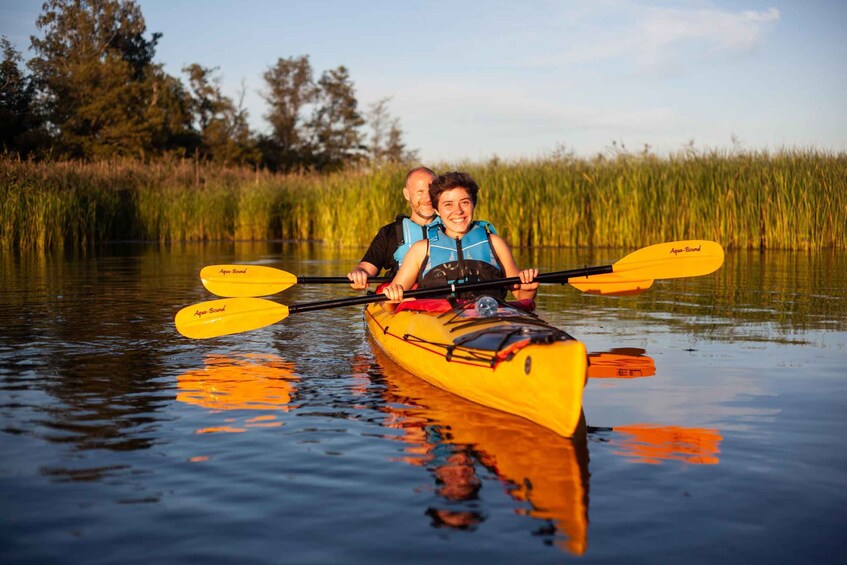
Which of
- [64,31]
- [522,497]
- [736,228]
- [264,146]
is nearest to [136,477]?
[522,497]

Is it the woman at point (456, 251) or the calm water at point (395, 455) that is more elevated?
the woman at point (456, 251)

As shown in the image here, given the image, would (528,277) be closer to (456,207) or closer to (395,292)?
(456,207)

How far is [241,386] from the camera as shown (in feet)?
18.2

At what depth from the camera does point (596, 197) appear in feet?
58.5

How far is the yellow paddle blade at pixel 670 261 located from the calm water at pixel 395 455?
0.51 metres

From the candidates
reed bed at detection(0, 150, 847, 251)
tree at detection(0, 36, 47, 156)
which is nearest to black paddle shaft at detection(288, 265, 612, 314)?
reed bed at detection(0, 150, 847, 251)

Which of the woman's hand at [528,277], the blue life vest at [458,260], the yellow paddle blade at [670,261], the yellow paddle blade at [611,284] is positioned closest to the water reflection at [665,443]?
the woman's hand at [528,277]

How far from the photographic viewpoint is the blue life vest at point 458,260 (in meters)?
6.12

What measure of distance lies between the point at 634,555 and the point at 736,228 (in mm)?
14174

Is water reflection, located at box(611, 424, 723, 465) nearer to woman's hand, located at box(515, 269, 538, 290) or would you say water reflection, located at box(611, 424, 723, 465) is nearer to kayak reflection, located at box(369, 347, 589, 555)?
kayak reflection, located at box(369, 347, 589, 555)

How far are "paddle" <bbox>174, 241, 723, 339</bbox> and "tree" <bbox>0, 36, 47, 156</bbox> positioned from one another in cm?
2919

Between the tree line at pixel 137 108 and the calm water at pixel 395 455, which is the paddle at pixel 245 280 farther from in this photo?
the tree line at pixel 137 108

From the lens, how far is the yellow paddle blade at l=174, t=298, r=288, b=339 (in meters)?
6.65

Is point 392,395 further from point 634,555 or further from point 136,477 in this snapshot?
point 634,555
